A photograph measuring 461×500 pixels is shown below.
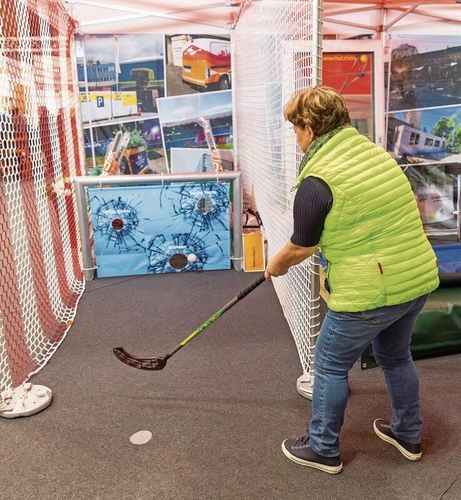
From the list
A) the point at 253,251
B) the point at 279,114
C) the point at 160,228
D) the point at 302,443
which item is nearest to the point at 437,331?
the point at 302,443

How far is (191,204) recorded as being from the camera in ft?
12.8

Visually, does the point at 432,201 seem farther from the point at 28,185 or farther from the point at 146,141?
the point at 28,185

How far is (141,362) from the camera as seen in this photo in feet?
7.82

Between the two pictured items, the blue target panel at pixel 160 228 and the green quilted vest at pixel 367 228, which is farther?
the blue target panel at pixel 160 228

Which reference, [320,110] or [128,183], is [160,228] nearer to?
[128,183]

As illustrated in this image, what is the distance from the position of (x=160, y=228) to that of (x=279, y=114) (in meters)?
1.46

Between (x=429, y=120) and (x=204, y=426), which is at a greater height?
(x=429, y=120)

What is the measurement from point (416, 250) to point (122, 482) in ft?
4.15

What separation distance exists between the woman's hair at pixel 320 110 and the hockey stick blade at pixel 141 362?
1.30 metres

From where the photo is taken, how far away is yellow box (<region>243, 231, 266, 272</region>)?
158 inches

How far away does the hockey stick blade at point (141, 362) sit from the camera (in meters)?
2.32

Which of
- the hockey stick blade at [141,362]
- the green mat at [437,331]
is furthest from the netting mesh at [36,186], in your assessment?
the green mat at [437,331]

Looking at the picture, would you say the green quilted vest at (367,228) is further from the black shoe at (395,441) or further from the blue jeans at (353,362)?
the black shoe at (395,441)

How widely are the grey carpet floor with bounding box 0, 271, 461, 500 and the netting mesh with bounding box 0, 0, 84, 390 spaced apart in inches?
9.6
